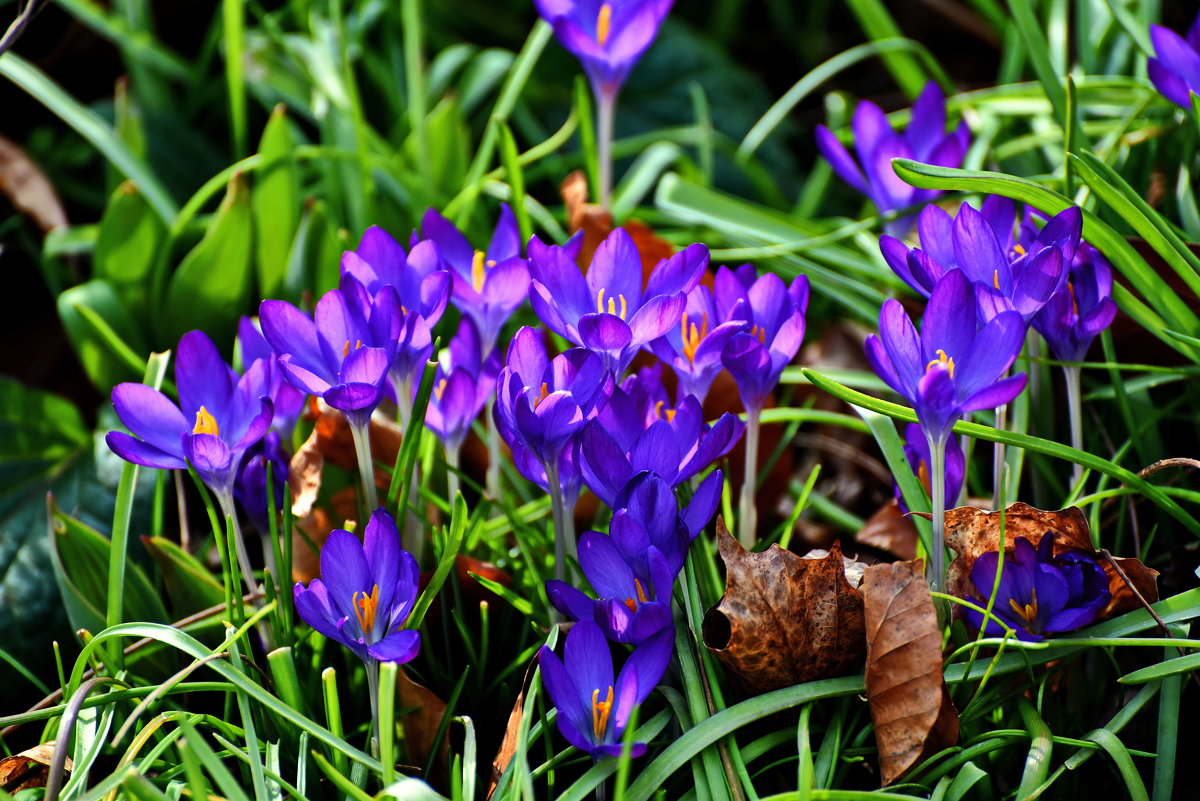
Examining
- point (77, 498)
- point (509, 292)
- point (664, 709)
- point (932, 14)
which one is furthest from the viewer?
point (932, 14)

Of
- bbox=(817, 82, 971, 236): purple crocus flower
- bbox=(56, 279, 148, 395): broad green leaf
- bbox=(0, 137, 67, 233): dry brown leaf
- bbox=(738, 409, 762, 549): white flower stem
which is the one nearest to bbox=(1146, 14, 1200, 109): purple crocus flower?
bbox=(817, 82, 971, 236): purple crocus flower

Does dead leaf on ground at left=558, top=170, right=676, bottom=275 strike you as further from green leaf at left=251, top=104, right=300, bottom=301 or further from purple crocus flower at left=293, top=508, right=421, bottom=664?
purple crocus flower at left=293, top=508, right=421, bottom=664

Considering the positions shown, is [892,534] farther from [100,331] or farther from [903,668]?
[100,331]

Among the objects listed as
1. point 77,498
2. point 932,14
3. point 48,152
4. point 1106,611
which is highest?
point 932,14

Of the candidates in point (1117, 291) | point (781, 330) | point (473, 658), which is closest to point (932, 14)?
point (1117, 291)

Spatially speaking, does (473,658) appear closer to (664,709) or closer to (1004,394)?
(664,709)

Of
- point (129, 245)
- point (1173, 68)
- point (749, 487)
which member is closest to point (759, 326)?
point (749, 487)

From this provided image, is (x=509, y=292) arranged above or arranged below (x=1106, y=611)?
above
